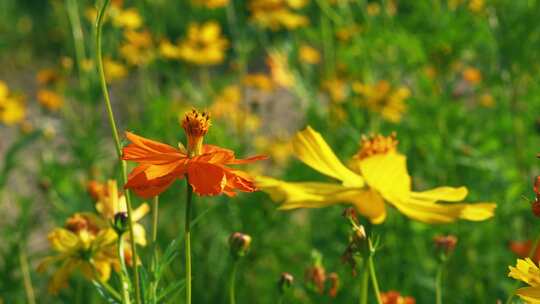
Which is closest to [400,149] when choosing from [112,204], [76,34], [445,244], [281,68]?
[281,68]

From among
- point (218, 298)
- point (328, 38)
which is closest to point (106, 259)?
point (218, 298)

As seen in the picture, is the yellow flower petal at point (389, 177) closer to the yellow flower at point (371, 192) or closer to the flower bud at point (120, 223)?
the yellow flower at point (371, 192)

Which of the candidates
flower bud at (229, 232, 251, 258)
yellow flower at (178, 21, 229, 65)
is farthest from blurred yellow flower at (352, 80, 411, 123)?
flower bud at (229, 232, 251, 258)

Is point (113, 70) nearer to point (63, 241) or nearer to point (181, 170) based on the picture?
point (63, 241)

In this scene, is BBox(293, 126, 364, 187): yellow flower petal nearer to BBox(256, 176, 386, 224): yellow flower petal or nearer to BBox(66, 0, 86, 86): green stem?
BBox(256, 176, 386, 224): yellow flower petal

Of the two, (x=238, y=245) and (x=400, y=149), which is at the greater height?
(x=238, y=245)

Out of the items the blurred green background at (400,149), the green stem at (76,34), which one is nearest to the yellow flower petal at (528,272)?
the blurred green background at (400,149)
